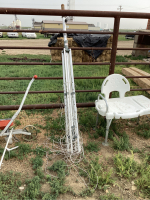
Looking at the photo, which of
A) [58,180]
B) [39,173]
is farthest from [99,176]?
[39,173]

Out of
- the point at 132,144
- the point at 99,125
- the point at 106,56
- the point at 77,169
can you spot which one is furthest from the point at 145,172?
the point at 106,56

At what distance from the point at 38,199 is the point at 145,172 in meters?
1.32

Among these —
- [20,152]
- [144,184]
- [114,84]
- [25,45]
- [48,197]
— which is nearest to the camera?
[48,197]

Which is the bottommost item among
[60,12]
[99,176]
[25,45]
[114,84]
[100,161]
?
[25,45]

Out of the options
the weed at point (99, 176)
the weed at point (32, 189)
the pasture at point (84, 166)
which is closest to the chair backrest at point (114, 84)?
the pasture at point (84, 166)

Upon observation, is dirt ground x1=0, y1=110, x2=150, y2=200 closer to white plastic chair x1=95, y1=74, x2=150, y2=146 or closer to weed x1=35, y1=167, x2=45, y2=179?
weed x1=35, y1=167, x2=45, y2=179

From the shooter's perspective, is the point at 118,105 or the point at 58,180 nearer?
the point at 58,180

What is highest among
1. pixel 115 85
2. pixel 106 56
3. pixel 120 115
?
pixel 115 85

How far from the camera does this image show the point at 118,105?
114 inches

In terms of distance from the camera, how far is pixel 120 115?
253 cm

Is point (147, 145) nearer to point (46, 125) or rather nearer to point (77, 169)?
point (77, 169)

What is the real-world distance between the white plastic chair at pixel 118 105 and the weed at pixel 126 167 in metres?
0.49

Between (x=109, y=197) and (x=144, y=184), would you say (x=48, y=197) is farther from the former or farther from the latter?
(x=144, y=184)

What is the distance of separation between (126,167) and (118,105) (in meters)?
1.03
